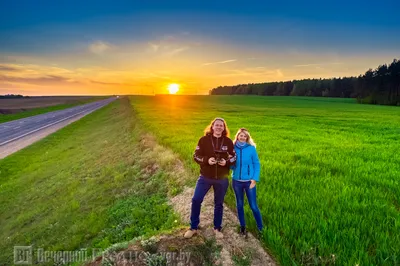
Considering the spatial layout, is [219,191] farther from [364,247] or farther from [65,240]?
[65,240]

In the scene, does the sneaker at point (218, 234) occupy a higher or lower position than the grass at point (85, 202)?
higher

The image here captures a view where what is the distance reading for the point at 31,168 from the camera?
19203 mm

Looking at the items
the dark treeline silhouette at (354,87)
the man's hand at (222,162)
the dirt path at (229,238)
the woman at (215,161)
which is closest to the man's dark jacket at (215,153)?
the woman at (215,161)

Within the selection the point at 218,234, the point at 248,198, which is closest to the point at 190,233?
the point at 218,234

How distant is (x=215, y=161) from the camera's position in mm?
5297

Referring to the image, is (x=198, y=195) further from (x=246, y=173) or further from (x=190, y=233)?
(x=246, y=173)

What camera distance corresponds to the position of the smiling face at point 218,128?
5465 mm

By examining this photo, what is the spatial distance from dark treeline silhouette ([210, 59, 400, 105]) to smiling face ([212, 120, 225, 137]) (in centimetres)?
9314

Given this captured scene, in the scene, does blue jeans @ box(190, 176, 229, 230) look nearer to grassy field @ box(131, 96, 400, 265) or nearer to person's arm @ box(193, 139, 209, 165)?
person's arm @ box(193, 139, 209, 165)

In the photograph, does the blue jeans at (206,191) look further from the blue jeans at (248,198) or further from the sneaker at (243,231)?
the sneaker at (243,231)

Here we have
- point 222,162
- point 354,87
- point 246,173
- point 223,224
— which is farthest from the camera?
point 354,87

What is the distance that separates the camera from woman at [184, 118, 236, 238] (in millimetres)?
5425

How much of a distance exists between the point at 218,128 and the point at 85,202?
308 inches

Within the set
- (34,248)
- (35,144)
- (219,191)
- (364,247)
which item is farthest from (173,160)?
(35,144)
